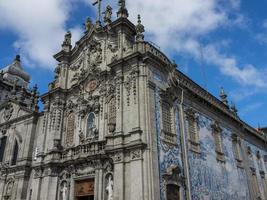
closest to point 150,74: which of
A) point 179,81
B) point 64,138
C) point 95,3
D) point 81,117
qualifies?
point 179,81

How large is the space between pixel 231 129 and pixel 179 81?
9.20m

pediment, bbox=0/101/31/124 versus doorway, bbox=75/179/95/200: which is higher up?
pediment, bbox=0/101/31/124

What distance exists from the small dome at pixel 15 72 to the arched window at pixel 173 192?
30.7 metres

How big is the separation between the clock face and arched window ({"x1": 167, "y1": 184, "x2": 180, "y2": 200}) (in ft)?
29.3

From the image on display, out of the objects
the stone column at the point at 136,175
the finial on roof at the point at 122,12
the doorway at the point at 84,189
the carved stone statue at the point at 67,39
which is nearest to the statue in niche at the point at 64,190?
the doorway at the point at 84,189

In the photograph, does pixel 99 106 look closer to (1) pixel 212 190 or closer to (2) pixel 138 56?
(2) pixel 138 56

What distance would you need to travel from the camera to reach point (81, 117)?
22.8m

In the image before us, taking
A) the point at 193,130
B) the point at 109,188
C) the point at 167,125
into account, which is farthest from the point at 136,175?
the point at 193,130

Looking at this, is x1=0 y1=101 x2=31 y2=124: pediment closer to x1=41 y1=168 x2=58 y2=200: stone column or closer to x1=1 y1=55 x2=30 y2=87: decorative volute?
x1=41 y1=168 x2=58 y2=200: stone column

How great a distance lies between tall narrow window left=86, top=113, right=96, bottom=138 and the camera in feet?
70.1

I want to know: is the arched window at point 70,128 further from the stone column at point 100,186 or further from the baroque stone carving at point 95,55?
the stone column at point 100,186

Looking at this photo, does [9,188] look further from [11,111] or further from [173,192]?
[173,192]

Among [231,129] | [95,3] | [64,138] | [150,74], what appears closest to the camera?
[150,74]

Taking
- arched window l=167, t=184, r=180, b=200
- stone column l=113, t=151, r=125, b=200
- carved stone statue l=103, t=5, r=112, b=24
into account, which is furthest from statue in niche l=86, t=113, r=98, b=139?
carved stone statue l=103, t=5, r=112, b=24
